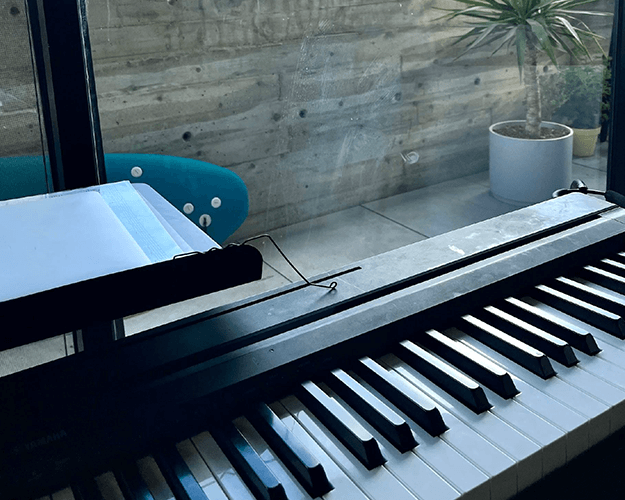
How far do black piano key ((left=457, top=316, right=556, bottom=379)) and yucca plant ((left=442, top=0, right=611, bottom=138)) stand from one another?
0.44m

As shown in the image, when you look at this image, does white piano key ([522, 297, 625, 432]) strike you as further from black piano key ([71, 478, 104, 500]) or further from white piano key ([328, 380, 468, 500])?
black piano key ([71, 478, 104, 500])

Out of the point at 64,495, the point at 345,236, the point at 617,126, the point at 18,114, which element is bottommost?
the point at 64,495

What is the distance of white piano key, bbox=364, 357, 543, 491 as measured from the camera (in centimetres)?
68

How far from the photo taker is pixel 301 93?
0.94 meters

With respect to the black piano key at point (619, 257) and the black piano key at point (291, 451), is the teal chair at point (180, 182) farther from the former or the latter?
the black piano key at point (619, 257)

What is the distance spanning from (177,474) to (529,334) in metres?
0.47

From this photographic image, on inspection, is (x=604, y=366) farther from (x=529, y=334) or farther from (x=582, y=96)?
(x=582, y=96)

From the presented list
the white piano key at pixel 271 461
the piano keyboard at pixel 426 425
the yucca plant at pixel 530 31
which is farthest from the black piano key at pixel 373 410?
the yucca plant at pixel 530 31

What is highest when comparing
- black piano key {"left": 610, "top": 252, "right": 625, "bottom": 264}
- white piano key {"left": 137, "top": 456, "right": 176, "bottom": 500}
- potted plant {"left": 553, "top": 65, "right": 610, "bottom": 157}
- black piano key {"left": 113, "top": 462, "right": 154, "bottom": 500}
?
potted plant {"left": 553, "top": 65, "right": 610, "bottom": 157}

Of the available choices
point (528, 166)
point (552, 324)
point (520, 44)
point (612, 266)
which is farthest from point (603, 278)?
point (520, 44)

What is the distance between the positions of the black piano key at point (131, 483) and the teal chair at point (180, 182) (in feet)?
1.13

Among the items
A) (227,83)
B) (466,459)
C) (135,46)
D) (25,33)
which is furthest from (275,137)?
(466,459)

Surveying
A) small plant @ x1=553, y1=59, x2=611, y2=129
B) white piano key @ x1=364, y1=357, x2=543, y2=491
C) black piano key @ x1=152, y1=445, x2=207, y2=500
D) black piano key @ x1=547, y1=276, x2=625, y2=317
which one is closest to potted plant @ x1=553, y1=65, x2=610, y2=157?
small plant @ x1=553, y1=59, x2=611, y2=129

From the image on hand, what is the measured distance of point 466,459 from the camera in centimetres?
67
